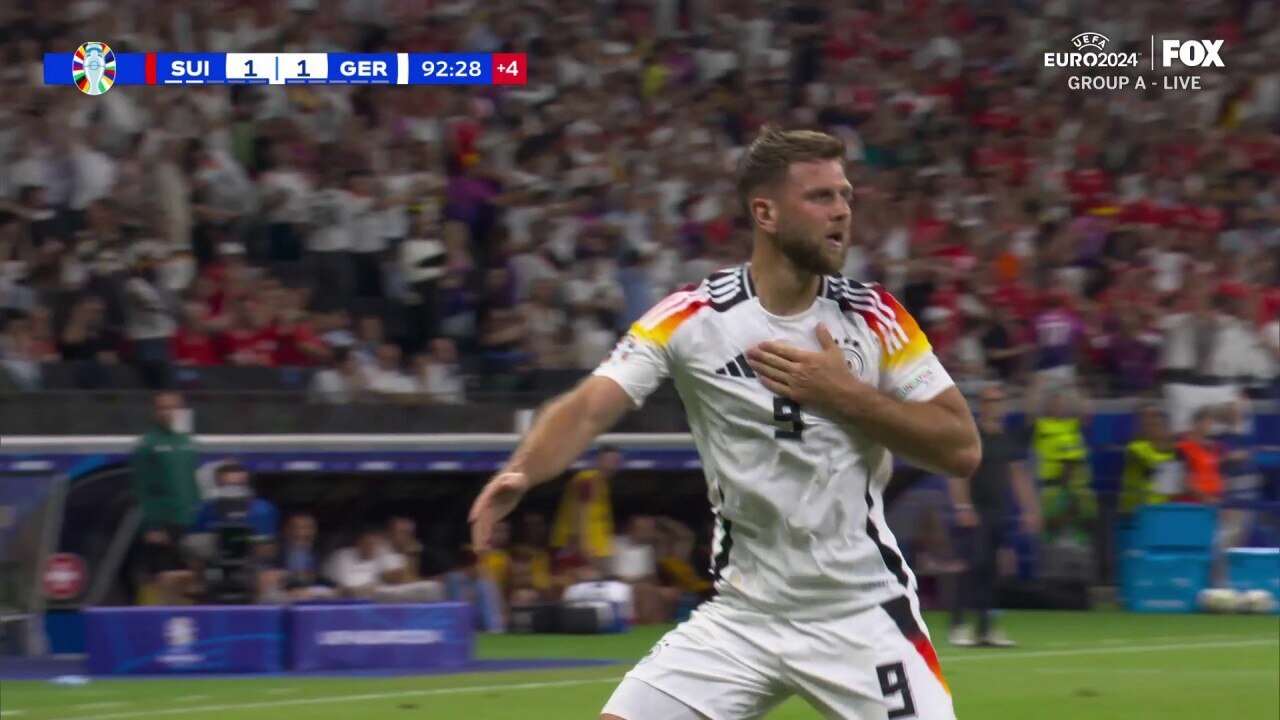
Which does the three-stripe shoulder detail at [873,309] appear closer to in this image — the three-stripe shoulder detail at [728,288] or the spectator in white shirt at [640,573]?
the three-stripe shoulder detail at [728,288]

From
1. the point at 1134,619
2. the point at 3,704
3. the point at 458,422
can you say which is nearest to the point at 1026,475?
the point at 1134,619

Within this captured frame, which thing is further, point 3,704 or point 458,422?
point 458,422

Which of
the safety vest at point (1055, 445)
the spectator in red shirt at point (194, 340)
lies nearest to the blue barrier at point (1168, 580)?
the safety vest at point (1055, 445)

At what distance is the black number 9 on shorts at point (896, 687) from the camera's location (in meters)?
4.74

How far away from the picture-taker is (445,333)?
1709 cm

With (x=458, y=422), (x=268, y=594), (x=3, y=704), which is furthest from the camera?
(x=458, y=422)

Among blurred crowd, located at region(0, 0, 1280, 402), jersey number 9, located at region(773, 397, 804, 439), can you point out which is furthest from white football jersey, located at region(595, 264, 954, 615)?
blurred crowd, located at region(0, 0, 1280, 402)

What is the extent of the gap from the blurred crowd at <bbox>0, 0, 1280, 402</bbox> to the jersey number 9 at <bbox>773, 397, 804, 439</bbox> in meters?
10.9

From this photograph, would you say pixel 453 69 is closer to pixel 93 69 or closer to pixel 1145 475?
pixel 93 69

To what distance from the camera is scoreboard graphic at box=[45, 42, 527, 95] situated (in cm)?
1675

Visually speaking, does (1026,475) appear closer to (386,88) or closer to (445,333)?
(445,333)

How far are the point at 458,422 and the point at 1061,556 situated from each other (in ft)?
18.5

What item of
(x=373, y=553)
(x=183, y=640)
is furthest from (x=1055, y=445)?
(x=183, y=640)

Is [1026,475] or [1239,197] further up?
[1239,197]
